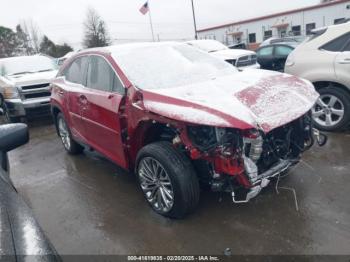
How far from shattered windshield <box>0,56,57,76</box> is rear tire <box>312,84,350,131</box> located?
7026 mm

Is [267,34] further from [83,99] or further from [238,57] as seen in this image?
[83,99]

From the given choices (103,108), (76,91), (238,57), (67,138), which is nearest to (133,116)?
(103,108)

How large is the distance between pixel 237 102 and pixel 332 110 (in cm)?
304

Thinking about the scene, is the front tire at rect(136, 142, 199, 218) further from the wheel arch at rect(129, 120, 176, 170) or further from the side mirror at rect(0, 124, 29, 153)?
the side mirror at rect(0, 124, 29, 153)

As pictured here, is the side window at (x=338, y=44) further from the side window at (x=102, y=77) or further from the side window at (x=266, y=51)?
the side window at (x=266, y=51)

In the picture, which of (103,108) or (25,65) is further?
(25,65)

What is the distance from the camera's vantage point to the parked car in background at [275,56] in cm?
1152

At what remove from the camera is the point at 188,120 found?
9.11 ft

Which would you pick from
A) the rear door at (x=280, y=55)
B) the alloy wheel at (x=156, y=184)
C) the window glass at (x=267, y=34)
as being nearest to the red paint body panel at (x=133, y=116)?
the alloy wheel at (x=156, y=184)

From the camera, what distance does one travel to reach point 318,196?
137 inches

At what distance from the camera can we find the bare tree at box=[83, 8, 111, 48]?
46312 millimetres

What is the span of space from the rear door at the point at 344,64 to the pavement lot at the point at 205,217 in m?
1.05

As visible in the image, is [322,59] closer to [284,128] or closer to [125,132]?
[284,128]

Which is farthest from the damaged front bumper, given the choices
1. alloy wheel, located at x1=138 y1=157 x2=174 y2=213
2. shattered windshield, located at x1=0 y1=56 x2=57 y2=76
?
shattered windshield, located at x1=0 y1=56 x2=57 y2=76
